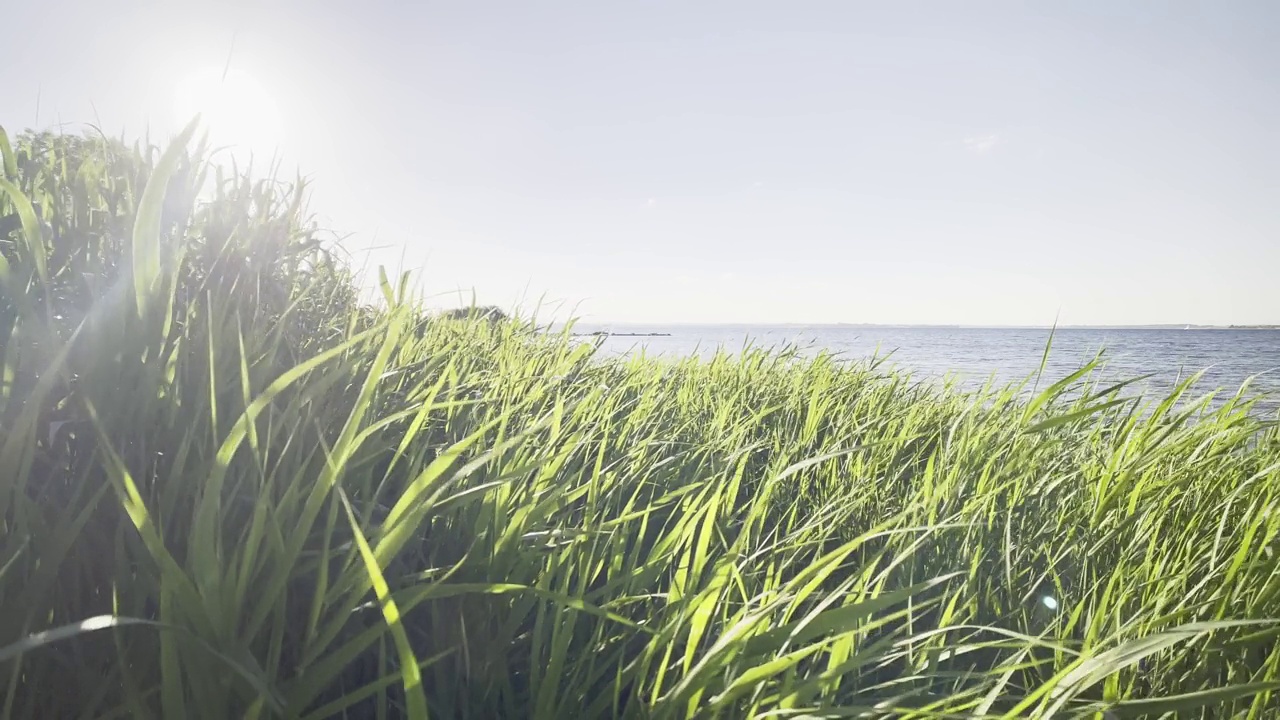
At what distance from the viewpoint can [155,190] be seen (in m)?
0.58

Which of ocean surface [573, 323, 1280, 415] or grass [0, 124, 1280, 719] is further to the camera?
ocean surface [573, 323, 1280, 415]

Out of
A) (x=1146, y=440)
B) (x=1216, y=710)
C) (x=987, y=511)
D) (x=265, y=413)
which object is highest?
(x=265, y=413)

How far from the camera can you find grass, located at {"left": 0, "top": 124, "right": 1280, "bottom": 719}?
523 millimetres

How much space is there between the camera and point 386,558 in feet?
1.78

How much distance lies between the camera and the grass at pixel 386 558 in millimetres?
523

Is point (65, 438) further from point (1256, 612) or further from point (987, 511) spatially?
point (1256, 612)

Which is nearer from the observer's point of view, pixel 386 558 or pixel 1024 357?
pixel 386 558

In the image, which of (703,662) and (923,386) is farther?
(923,386)

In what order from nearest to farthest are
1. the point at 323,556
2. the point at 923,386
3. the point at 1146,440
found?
the point at 323,556
the point at 1146,440
the point at 923,386

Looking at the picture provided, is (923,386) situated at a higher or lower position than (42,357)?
lower

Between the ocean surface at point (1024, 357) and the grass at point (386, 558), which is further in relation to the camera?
the ocean surface at point (1024, 357)

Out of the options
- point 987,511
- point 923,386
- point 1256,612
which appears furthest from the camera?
point 923,386

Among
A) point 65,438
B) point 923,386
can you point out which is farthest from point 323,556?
point 923,386

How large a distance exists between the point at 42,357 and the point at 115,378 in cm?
9
